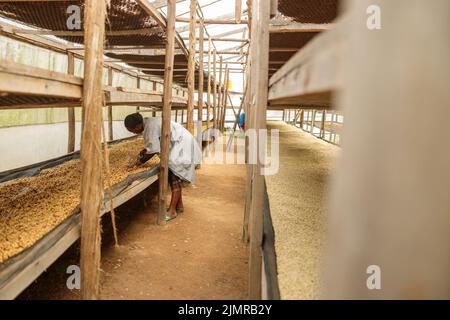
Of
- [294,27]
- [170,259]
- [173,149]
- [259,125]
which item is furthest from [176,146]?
[259,125]

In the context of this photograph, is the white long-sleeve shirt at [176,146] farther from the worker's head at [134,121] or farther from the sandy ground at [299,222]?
Result: the sandy ground at [299,222]

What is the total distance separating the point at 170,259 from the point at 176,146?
1.58 m

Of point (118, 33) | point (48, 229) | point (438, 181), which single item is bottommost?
point (48, 229)

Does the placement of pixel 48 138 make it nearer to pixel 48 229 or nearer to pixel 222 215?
pixel 222 215

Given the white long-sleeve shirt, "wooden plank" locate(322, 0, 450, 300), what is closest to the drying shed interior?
"wooden plank" locate(322, 0, 450, 300)

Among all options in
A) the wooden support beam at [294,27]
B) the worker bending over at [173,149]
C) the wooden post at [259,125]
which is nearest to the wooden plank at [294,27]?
the wooden support beam at [294,27]

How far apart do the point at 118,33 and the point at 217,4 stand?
644 cm

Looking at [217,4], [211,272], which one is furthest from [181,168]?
[217,4]

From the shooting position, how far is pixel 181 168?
4445 mm

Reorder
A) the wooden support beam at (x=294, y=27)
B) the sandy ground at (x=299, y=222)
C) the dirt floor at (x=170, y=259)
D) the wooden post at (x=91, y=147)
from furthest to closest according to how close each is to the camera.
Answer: the wooden support beam at (x=294, y=27) < the dirt floor at (x=170, y=259) < the wooden post at (x=91, y=147) < the sandy ground at (x=299, y=222)

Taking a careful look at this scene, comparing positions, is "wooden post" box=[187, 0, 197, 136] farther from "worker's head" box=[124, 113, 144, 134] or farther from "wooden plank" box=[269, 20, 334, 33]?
"wooden plank" box=[269, 20, 334, 33]

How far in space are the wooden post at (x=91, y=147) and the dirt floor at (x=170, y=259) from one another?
61 centimetres

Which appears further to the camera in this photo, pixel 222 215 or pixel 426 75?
pixel 222 215

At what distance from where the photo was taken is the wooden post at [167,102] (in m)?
3.89
